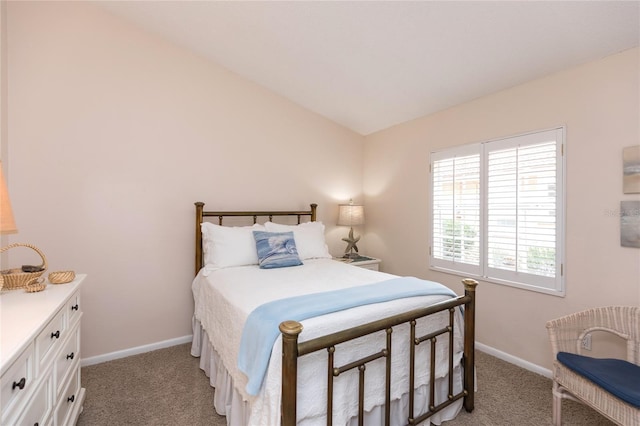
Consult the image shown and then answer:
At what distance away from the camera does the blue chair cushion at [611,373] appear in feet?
4.88

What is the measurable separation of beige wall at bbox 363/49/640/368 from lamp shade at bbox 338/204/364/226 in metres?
0.79

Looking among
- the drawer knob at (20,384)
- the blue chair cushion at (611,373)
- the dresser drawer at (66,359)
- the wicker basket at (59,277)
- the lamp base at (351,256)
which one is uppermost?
the wicker basket at (59,277)

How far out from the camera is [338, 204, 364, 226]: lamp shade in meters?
3.87

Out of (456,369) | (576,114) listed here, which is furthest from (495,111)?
(456,369)

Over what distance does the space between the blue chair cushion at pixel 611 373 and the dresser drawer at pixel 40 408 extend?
101 inches

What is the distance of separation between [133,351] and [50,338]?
5.13ft

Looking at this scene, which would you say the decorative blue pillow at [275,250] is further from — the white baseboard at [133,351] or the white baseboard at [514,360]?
the white baseboard at [514,360]

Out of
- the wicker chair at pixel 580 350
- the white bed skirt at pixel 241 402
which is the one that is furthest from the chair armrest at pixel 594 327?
the white bed skirt at pixel 241 402

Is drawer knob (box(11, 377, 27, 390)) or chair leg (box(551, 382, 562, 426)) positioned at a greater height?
drawer knob (box(11, 377, 27, 390))

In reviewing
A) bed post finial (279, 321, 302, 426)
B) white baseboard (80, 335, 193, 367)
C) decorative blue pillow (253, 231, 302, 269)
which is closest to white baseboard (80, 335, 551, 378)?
white baseboard (80, 335, 193, 367)

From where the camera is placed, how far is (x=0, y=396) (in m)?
0.97

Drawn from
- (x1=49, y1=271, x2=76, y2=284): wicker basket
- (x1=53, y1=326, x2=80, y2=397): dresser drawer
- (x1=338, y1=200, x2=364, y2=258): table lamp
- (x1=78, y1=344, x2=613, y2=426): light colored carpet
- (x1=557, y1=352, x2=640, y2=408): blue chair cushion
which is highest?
(x1=338, y1=200, x2=364, y2=258): table lamp

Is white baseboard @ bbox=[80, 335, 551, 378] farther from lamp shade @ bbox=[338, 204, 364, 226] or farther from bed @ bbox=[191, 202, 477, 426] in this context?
lamp shade @ bbox=[338, 204, 364, 226]

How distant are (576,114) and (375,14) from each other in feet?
5.35
